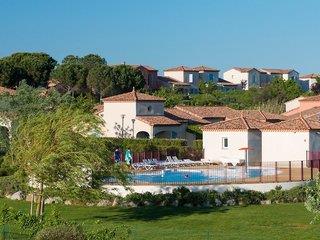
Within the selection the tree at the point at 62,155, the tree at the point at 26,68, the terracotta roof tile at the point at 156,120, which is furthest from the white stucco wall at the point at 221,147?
the tree at the point at 26,68

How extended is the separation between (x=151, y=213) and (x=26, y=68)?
81555 mm

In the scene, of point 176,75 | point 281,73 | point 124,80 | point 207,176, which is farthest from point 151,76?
point 207,176

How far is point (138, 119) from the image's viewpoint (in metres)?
69.2

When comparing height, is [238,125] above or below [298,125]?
above

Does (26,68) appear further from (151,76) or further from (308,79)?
(308,79)

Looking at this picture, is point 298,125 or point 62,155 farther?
point 298,125

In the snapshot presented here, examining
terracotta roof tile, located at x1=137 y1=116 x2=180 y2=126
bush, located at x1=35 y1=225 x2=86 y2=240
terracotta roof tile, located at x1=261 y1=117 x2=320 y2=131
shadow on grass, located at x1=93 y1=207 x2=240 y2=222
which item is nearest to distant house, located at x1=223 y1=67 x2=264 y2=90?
terracotta roof tile, located at x1=137 y1=116 x2=180 y2=126

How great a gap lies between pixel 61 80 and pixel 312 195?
311 feet

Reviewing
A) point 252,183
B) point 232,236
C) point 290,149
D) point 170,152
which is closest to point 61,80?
point 170,152

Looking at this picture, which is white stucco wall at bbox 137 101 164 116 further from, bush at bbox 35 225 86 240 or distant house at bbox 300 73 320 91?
distant house at bbox 300 73 320 91

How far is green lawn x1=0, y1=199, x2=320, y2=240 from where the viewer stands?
27844 millimetres

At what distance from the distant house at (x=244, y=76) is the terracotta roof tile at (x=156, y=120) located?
4164 inches

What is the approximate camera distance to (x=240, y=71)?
583 ft

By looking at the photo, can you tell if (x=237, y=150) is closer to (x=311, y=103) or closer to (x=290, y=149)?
(x=290, y=149)
